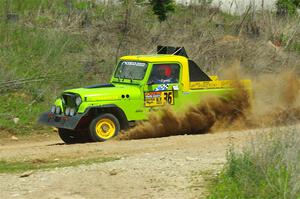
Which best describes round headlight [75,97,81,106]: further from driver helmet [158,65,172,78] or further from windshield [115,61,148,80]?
driver helmet [158,65,172,78]

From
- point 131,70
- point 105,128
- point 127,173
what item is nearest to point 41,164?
point 127,173

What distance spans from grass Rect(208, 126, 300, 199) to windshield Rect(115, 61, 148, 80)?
248 inches

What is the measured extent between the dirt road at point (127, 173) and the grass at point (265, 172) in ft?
1.35

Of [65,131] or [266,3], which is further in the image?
[266,3]

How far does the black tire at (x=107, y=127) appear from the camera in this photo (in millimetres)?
14969

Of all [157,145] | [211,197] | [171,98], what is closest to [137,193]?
[211,197]

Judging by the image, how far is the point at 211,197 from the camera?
8.68 metres

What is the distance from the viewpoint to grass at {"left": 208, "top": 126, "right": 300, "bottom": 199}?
8.39m

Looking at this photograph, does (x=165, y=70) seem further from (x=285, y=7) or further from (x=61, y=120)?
(x=285, y=7)

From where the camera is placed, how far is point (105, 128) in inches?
599

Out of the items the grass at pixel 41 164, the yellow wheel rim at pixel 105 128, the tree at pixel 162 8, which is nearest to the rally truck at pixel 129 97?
the yellow wheel rim at pixel 105 128

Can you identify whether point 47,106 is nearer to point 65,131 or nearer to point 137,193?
point 65,131

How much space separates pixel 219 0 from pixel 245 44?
20.1 feet

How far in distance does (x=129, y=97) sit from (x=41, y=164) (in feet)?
12.7
